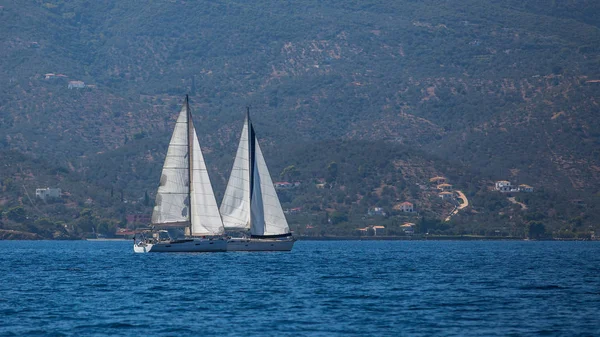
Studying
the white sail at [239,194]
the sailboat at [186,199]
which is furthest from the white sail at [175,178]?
the white sail at [239,194]

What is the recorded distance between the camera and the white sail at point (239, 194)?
95312 mm

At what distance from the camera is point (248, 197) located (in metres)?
95.4

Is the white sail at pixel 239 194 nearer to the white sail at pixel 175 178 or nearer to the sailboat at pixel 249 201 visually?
the sailboat at pixel 249 201

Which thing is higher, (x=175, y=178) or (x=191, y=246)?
(x=175, y=178)

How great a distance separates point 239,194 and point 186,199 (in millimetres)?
5575

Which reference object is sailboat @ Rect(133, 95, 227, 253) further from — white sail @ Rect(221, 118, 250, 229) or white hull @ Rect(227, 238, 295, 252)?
white sail @ Rect(221, 118, 250, 229)

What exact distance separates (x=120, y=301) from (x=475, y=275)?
2819 cm

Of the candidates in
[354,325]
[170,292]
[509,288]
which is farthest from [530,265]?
[354,325]

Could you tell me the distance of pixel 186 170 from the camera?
91812mm

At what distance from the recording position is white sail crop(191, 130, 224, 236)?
93125mm

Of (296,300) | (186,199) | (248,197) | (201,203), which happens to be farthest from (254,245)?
(296,300)

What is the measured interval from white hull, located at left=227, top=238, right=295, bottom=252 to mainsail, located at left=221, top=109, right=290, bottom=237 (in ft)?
2.50

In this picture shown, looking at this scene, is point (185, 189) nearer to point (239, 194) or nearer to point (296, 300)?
point (239, 194)

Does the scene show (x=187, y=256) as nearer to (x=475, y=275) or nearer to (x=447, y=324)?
(x=475, y=275)
